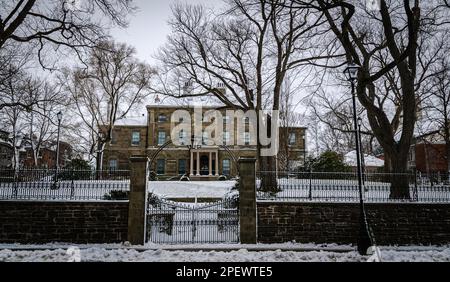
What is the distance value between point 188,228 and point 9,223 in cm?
661

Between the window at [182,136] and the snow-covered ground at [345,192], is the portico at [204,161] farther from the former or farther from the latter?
the snow-covered ground at [345,192]

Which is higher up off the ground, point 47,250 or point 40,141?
point 40,141

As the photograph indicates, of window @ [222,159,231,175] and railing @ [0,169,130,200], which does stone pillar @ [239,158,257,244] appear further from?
window @ [222,159,231,175]

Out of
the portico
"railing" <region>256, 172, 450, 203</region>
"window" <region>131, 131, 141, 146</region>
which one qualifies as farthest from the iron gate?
"window" <region>131, 131, 141, 146</region>

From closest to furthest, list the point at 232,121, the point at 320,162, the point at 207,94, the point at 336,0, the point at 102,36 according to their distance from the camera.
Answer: the point at 336,0 < the point at 102,36 < the point at 207,94 < the point at 320,162 < the point at 232,121

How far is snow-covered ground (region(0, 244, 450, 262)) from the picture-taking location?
8.31 metres

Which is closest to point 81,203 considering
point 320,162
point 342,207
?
point 342,207

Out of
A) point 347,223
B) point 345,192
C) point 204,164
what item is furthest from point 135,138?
point 347,223

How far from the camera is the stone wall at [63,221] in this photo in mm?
10406

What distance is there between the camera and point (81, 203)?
1060 centimetres

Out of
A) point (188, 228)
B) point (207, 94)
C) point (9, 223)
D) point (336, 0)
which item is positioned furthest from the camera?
point (207, 94)

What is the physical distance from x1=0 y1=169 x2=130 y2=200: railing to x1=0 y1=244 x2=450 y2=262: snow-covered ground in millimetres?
1887

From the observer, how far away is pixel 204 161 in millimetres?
40344
